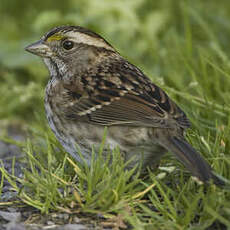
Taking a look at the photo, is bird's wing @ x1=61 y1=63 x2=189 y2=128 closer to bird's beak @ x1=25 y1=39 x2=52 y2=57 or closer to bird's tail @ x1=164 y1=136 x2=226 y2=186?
bird's tail @ x1=164 y1=136 x2=226 y2=186

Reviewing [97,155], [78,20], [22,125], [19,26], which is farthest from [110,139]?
[19,26]

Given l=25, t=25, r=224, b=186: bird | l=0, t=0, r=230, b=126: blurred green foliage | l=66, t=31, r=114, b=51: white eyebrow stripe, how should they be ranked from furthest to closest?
l=0, t=0, r=230, b=126: blurred green foliage, l=66, t=31, r=114, b=51: white eyebrow stripe, l=25, t=25, r=224, b=186: bird

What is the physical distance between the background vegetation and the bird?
148mm

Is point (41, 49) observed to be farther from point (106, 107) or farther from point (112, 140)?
point (112, 140)

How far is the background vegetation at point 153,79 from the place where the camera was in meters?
2.87

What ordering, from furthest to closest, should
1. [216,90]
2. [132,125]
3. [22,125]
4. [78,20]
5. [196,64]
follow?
[78,20], [22,125], [196,64], [216,90], [132,125]

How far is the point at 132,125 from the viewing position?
3186 mm

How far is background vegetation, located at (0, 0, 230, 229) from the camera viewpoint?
9.40ft

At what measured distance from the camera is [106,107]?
11.0 feet

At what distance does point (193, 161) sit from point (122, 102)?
0.66 m

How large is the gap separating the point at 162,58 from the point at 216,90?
3.59 feet

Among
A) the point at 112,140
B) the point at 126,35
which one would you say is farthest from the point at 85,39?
the point at 126,35

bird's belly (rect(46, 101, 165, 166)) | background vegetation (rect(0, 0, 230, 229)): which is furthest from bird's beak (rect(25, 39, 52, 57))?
bird's belly (rect(46, 101, 165, 166))

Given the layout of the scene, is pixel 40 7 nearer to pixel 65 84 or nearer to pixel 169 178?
pixel 65 84
